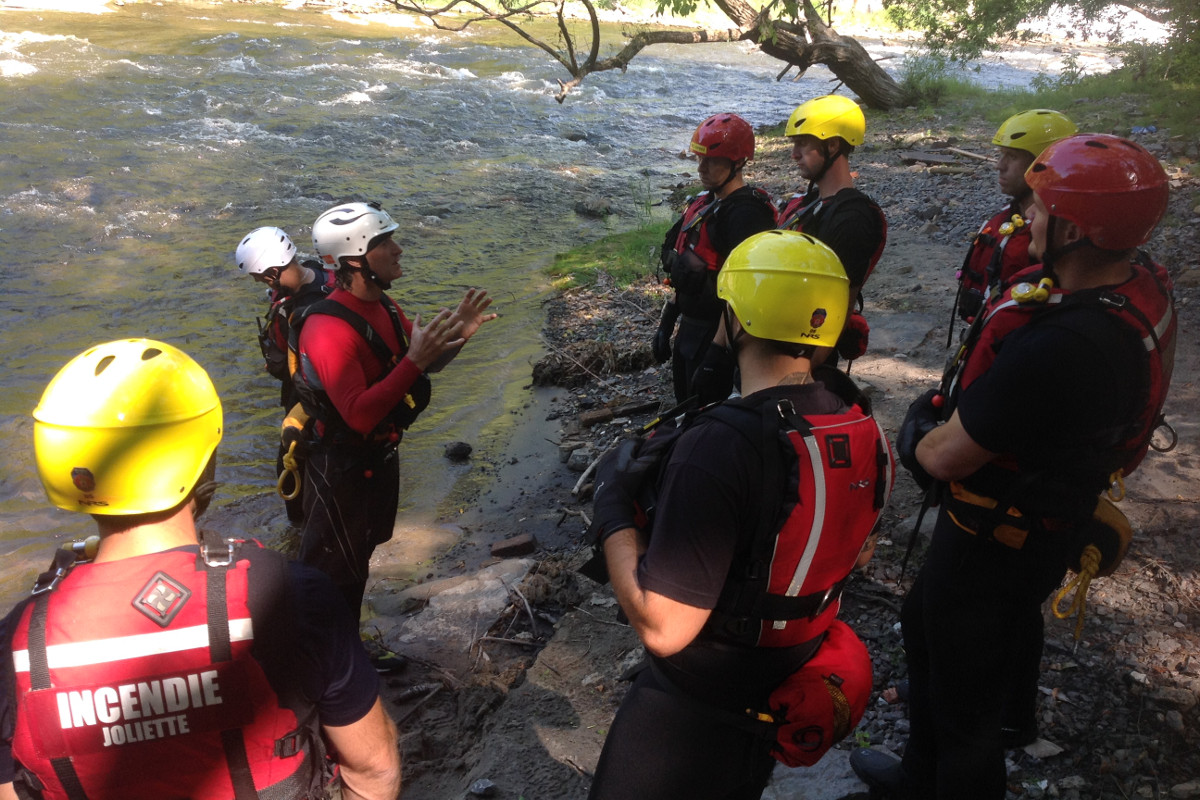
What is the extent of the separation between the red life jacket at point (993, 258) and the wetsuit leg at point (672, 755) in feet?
8.45

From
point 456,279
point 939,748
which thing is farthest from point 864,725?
point 456,279

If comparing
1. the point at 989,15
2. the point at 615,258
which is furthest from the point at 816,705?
the point at 989,15

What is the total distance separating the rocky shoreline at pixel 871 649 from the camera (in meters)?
3.23

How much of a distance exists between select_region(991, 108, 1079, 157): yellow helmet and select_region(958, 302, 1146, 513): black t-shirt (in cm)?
243

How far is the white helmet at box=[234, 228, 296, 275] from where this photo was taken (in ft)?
16.3

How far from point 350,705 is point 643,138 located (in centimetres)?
1840

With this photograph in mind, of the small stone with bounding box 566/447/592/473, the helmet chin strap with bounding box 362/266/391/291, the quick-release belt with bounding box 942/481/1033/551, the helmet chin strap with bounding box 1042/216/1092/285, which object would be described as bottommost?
the small stone with bounding box 566/447/592/473

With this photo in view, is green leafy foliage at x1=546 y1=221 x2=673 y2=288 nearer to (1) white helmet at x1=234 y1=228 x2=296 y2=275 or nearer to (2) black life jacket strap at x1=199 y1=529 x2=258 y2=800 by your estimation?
(1) white helmet at x1=234 y1=228 x2=296 y2=275

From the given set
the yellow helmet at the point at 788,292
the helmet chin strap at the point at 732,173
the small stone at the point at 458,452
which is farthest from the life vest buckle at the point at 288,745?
the small stone at the point at 458,452

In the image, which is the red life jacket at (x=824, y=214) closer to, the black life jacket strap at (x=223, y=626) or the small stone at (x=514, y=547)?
the small stone at (x=514, y=547)

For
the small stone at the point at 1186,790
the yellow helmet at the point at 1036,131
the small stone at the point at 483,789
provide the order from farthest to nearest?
1. the yellow helmet at the point at 1036,131
2. the small stone at the point at 483,789
3. the small stone at the point at 1186,790

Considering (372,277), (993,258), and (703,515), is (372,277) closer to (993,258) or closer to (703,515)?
(703,515)

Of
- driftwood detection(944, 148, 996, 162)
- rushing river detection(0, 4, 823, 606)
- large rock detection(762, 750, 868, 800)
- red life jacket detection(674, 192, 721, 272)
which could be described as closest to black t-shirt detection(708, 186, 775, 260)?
red life jacket detection(674, 192, 721, 272)

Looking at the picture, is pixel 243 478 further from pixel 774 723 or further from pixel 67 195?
pixel 67 195
